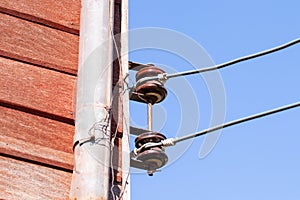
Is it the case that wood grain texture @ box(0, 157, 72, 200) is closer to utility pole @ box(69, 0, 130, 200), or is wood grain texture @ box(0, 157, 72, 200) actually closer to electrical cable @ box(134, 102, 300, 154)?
utility pole @ box(69, 0, 130, 200)

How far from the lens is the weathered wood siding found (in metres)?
1.97

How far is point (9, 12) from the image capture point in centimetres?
231

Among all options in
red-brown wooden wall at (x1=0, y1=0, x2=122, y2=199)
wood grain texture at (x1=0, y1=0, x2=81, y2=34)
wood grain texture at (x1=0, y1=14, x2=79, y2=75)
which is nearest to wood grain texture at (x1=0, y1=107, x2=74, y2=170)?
red-brown wooden wall at (x1=0, y1=0, x2=122, y2=199)

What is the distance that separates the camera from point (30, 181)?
1.96 m

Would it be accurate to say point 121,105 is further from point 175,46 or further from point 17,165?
point 17,165

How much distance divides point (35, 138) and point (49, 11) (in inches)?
21.6

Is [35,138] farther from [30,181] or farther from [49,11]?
[49,11]

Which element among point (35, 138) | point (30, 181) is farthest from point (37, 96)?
point (30, 181)

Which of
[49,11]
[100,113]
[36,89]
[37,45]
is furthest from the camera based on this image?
[49,11]

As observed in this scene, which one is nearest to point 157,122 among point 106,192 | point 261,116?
point 261,116

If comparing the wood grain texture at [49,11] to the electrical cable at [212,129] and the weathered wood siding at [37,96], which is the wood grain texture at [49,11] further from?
the electrical cable at [212,129]

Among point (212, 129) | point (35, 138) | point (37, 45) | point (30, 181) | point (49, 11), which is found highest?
point (49, 11)

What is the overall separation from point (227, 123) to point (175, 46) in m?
0.31

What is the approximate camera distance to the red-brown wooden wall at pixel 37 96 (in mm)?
1972
